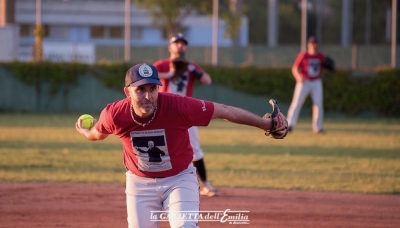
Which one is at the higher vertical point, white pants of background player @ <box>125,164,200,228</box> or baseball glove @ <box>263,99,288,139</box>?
baseball glove @ <box>263,99,288,139</box>

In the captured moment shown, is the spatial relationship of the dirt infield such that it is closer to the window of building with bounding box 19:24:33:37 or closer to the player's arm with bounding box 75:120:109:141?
the player's arm with bounding box 75:120:109:141

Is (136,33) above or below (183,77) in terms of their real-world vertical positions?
above

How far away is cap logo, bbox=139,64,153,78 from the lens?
496 cm

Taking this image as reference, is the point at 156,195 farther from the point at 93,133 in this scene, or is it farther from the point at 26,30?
the point at 26,30

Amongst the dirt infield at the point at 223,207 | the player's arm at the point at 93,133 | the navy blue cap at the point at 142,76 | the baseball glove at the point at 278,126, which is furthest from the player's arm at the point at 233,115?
the dirt infield at the point at 223,207

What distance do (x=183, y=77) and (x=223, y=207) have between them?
230 centimetres

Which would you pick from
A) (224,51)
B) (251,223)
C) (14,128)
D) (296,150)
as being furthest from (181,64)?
(224,51)

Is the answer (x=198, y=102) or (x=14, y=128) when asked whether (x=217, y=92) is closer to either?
(x=14, y=128)

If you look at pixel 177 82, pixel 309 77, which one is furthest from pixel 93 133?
pixel 309 77

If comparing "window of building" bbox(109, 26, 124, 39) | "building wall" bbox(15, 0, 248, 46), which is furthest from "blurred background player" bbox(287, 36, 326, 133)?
"window of building" bbox(109, 26, 124, 39)

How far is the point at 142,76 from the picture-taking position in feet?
16.2

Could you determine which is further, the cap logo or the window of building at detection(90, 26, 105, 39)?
the window of building at detection(90, 26, 105, 39)

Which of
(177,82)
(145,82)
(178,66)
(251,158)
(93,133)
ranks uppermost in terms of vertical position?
(178,66)

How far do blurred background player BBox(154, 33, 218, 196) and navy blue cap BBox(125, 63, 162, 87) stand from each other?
3870 mm
